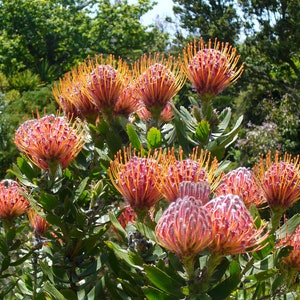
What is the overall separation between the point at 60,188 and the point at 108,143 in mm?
221

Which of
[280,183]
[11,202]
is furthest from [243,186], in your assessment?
[11,202]

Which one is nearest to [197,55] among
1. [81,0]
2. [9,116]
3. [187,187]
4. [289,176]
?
[289,176]

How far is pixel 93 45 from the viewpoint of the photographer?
21969 millimetres

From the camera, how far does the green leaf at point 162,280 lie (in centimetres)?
135

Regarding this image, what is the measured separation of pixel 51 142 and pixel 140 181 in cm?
35

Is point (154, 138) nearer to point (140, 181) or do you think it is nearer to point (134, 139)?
point (134, 139)

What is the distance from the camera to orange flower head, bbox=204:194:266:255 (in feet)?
4.15

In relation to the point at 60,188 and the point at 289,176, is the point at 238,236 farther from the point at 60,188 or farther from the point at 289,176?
the point at 60,188

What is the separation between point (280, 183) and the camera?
5.24 ft

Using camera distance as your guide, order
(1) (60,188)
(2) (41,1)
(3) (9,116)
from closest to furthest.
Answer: (1) (60,188) < (3) (9,116) < (2) (41,1)

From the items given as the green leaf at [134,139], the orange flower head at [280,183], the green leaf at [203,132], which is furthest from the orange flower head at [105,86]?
the orange flower head at [280,183]

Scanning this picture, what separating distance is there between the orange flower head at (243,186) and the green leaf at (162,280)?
0.33m

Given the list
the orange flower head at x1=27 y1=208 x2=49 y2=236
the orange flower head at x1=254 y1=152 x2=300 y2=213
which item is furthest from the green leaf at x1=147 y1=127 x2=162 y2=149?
the orange flower head at x1=27 y1=208 x2=49 y2=236

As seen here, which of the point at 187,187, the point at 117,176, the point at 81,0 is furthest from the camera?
the point at 81,0
